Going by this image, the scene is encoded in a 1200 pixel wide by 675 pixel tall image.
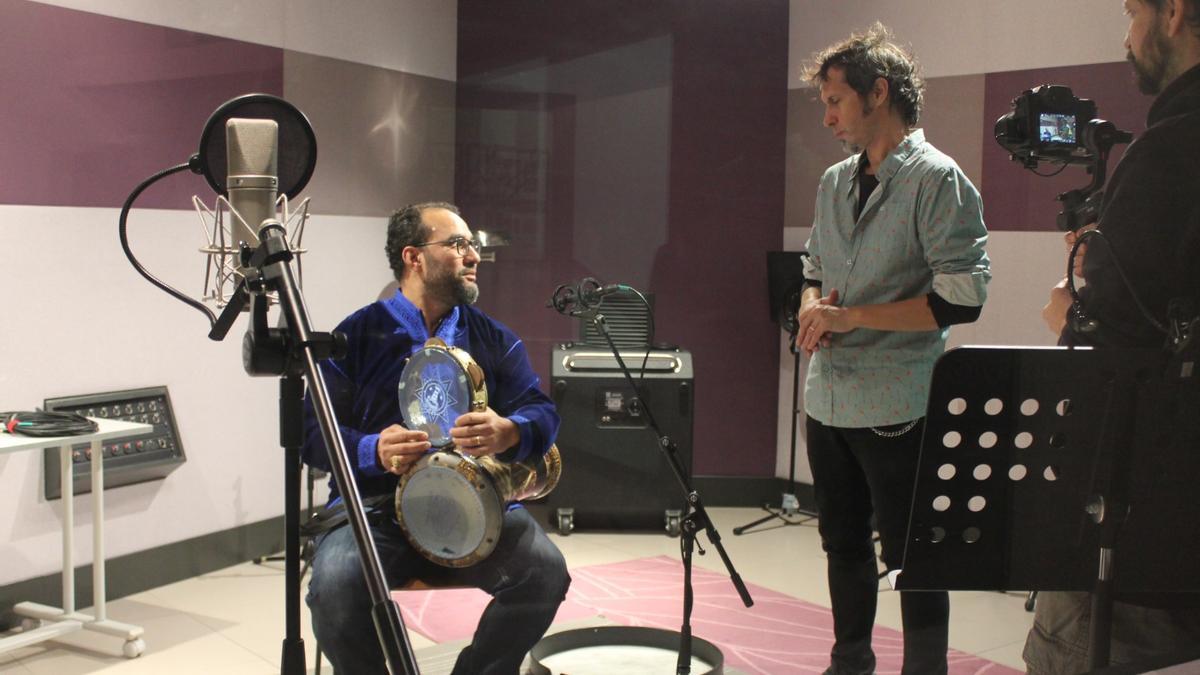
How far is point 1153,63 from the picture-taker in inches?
67.2

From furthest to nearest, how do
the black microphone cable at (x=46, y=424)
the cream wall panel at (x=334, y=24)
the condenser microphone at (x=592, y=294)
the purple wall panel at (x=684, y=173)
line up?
the purple wall panel at (x=684, y=173), the cream wall panel at (x=334, y=24), the black microphone cable at (x=46, y=424), the condenser microphone at (x=592, y=294)

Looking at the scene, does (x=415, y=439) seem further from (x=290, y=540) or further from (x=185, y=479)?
(x=185, y=479)

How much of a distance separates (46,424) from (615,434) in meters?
2.34

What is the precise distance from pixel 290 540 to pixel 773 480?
4.08 metres

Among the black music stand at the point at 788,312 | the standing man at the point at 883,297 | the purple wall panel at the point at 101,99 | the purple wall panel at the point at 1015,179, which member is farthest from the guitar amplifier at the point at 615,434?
the standing man at the point at 883,297

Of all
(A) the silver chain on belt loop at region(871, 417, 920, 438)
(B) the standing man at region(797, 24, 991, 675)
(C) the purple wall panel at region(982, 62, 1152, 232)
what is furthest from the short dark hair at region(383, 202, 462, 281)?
(C) the purple wall panel at region(982, 62, 1152, 232)

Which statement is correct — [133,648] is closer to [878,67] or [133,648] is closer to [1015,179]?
[878,67]

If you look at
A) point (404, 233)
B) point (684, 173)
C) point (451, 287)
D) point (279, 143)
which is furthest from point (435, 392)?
point (684, 173)

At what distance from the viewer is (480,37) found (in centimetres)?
530

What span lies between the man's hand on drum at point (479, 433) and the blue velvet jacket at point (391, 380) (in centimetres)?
7

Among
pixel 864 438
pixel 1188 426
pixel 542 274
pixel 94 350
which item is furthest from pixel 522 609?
pixel 542 274

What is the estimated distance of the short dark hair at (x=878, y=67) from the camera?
253cm

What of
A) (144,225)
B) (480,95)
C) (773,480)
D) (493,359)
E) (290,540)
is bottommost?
(773,480)

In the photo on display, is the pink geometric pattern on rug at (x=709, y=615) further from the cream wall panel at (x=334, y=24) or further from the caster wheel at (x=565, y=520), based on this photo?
the cream wall panel at (x=334, y=24)
